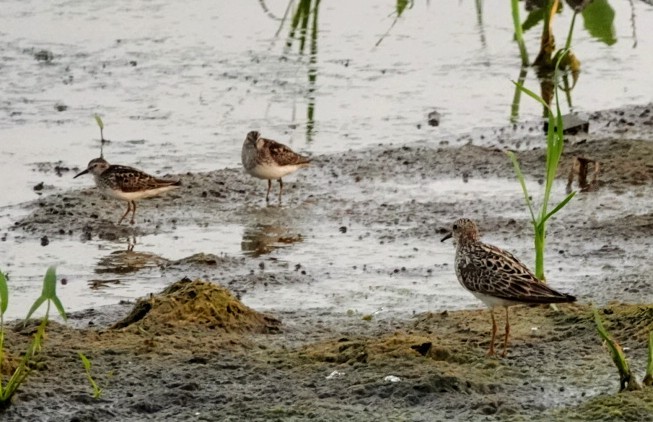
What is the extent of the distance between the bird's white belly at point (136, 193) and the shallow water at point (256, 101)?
48 centimetres

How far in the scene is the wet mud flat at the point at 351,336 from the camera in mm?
7602

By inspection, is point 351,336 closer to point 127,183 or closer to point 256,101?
point 127,183

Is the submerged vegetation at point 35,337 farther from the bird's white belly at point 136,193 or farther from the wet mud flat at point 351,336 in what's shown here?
the bird's white belly at point 136,193

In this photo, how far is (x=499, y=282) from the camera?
8312mm

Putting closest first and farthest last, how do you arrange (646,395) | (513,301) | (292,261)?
(646,395)
(513,301)
(292,261)

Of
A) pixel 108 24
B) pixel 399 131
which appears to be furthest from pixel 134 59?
pixel 399 131

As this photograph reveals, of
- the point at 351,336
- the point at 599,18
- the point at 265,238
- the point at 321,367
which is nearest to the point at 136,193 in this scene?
the point at 265,238

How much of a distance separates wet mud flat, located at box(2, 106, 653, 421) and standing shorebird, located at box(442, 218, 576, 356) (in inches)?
11.0

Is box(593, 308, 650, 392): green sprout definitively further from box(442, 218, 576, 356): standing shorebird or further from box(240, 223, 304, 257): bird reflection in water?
box(240, 223, 304, 257): bird reflection in water

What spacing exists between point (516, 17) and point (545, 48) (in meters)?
2.57

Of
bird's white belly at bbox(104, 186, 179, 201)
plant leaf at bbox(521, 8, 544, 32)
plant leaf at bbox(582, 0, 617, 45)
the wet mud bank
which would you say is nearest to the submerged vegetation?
the wet mud bank

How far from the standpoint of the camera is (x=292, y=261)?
432 inches

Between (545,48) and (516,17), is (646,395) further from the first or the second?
(545,48)

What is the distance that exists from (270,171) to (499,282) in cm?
475
